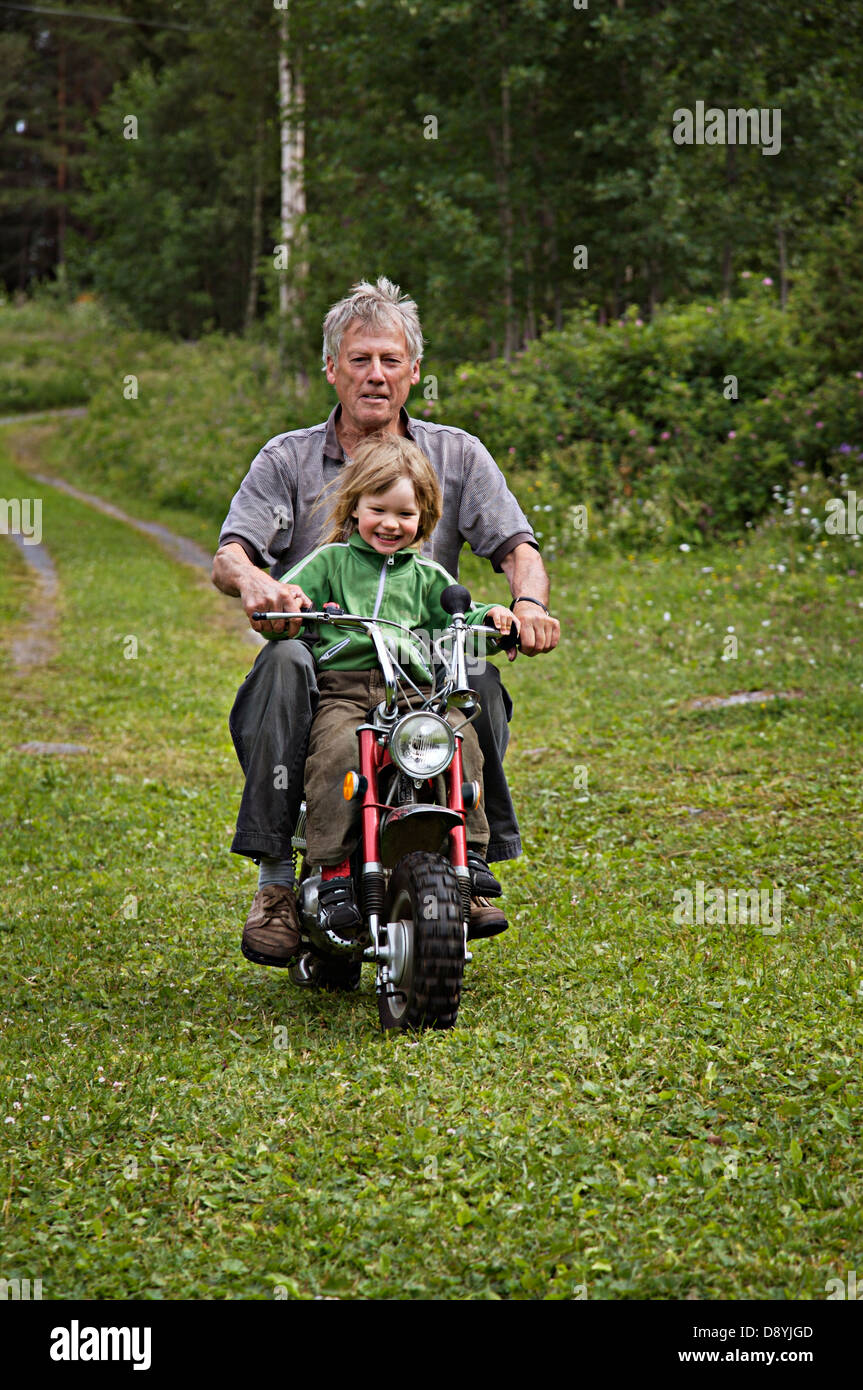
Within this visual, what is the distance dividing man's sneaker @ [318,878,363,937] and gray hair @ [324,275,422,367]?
1.77 m

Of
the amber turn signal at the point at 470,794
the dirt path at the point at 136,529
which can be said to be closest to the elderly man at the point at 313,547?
the amber turn signal at the point at 470,794

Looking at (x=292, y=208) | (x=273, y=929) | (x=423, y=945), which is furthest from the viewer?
(x=292, y=208)

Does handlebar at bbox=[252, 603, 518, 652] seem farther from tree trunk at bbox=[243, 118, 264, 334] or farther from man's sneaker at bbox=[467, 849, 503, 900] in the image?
tree trunk at bbox=[243, 118, 264, 334]

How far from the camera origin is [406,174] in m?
18.6

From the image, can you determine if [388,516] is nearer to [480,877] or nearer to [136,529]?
[480,877]

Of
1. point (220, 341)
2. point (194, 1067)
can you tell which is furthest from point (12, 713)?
point (220, 341)

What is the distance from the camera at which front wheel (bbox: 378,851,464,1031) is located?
348cm

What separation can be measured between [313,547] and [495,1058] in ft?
5.92

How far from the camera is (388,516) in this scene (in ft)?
13.3

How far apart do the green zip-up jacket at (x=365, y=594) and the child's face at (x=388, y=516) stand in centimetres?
5

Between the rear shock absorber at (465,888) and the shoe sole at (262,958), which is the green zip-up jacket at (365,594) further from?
the shoe sole at (262,958)

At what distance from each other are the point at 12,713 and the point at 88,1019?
5.64 m
